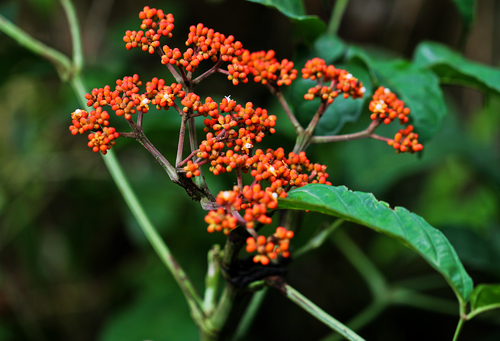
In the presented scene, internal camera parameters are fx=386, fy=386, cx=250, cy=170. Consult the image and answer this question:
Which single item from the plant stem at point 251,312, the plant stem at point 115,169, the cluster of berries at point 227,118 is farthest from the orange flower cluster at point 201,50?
the plant stem at point 251,312

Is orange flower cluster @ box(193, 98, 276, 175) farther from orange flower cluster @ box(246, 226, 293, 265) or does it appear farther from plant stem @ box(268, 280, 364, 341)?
plant stem @ box(268, 280, 364, 341)

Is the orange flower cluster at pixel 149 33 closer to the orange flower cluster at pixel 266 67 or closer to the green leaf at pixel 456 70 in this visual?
the orange flower cluster at pixel 266 67

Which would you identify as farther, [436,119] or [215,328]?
[436,119]

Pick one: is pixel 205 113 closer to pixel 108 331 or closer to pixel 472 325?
pixel 108 331

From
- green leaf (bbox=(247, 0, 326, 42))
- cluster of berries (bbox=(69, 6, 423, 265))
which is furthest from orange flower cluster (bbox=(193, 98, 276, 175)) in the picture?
green leaf (bbox=(247, 0, 326, 42))

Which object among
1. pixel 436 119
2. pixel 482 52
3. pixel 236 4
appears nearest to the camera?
pixel 436 119

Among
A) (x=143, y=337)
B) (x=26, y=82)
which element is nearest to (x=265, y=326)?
(x=143, y=337)
